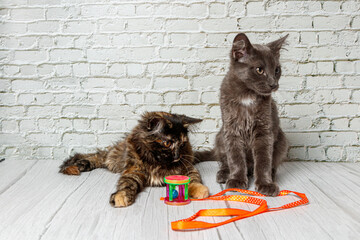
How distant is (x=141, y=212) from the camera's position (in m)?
1.67

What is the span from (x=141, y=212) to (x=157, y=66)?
4.08ft

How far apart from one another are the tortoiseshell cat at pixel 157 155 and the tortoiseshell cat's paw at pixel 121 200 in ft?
0.05

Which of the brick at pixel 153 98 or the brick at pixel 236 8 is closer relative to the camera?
the brick at pixel 236 8

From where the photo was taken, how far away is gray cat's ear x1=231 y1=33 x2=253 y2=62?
1861 mm

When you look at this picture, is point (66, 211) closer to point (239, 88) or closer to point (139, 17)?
point (239, 88)

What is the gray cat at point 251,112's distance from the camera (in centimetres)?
188

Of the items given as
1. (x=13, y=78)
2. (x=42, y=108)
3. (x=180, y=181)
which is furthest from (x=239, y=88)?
(x=13, y=78)

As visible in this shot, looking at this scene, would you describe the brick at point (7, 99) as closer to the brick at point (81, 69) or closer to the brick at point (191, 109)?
the brick at point (81, 69)

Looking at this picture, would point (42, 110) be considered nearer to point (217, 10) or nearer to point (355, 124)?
point (217, 10)

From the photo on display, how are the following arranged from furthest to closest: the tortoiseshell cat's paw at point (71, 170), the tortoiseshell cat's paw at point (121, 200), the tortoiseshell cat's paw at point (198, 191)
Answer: the tortoiseshell cat's paw at point (71, 170), the tortoiseshell cat's paw at point (198, 191), the tortoiseshell cat's paw at point (121, 200)

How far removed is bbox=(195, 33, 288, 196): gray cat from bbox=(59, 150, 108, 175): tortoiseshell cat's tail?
3.09 feet

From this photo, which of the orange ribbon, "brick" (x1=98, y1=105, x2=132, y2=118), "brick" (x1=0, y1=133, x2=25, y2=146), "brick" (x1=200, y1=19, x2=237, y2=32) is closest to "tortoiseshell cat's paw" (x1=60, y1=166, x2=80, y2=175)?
"brick" (x1=98, y1=105, x2=132, y2=118)

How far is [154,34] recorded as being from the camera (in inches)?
101

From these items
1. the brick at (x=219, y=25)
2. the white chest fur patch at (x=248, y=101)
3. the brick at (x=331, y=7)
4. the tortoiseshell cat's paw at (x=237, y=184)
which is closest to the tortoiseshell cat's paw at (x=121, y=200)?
the tortoiseshell cat's paw at (x=237, y=184)
